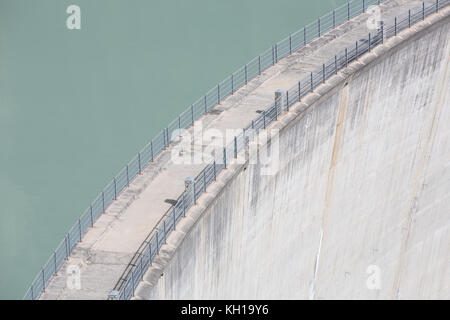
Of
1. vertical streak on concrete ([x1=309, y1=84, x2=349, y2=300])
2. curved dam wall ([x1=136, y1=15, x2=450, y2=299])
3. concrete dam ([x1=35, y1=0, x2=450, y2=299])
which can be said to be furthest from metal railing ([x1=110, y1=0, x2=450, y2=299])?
vertical streak on concrete ([x1=309, y1=84, x2=349, y2=300])

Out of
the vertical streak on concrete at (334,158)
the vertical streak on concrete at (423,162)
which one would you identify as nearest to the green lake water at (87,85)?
the vertical streak on concrete at (423,162)

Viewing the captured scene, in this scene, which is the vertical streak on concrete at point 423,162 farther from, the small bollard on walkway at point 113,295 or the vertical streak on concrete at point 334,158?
the small bollard on walkway at point 113,295

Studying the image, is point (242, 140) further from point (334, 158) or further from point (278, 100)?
point (334, 158)

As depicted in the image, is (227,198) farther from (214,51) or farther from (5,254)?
(214,51)

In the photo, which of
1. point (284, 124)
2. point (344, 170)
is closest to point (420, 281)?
point (344, 170)

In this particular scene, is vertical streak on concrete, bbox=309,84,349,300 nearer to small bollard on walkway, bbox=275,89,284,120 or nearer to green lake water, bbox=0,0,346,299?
small bollard on walkway, bbox=275,89,284,120
